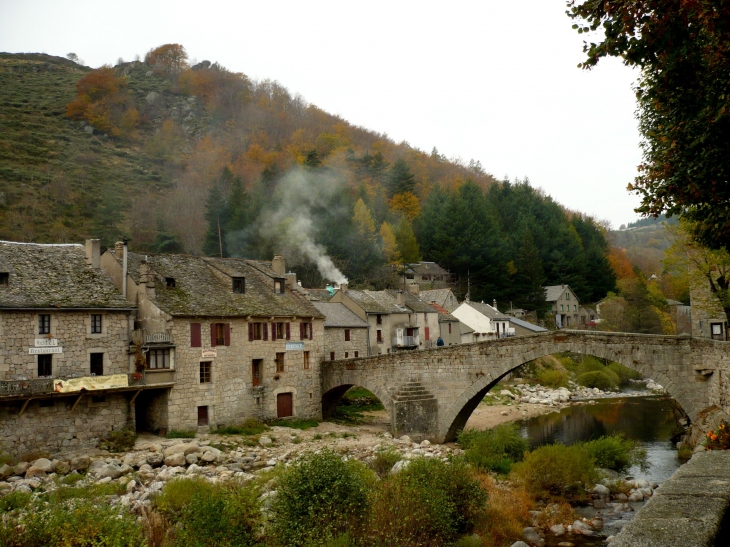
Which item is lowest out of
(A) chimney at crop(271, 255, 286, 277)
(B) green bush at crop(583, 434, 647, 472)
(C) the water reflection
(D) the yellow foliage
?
(C) the water reflection

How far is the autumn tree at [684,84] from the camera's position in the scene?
34.4ft

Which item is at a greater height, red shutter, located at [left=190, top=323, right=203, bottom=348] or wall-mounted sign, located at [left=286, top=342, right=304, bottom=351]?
red shutter, located at [left=190, top=323, right=203, bottom=348]

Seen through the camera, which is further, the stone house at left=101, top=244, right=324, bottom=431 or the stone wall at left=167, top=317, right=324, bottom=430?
the stone wall at left=167, top=317, right=324, bottom=430

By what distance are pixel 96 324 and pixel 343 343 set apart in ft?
59.9

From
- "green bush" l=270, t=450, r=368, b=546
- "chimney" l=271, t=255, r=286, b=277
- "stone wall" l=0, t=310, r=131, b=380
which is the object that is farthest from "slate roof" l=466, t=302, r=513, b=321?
"green bush" l=270, t=450, r=368, b=546

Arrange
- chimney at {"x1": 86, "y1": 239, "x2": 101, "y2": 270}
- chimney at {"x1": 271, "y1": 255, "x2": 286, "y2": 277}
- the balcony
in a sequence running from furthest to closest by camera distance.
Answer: chimney at {"x1": 271, "y1": 255, "x2": 286, "y2": 277} → chimney at {"x1": 86, "y1": 239, "x2": 101, "y2": 270} → the balcony

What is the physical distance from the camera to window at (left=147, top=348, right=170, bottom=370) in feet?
96.3

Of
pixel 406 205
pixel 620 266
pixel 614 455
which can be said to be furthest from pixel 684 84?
pixel 620 266

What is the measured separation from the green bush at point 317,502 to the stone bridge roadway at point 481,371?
16.3 metres

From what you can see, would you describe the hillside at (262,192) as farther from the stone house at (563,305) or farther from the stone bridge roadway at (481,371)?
the stone bridge roadway at (481,371)

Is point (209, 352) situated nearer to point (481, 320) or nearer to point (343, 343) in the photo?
point (343, 343)

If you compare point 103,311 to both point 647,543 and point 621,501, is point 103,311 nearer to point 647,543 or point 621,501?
point 621,501

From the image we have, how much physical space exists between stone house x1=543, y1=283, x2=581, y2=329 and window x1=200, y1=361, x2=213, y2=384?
2020 inches

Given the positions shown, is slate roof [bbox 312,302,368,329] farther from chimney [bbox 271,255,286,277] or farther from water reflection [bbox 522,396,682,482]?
water reflection [bbox 522,396,682,482]
